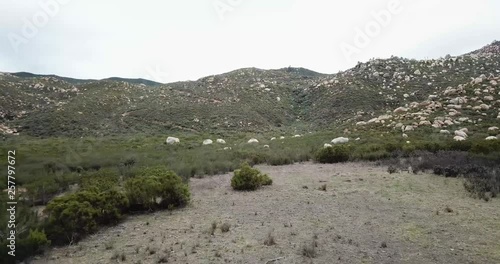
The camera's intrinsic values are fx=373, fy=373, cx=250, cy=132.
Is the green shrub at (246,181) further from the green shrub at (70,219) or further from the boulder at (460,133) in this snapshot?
the boulder at (460,133)

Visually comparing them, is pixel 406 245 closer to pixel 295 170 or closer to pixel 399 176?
pixel 399 176

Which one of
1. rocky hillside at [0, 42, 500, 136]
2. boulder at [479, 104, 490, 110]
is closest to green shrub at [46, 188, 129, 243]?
rocky hillside at [0, 42, 500, 136]

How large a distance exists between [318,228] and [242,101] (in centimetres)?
3602

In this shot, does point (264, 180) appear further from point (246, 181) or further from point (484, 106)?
point (484, 106)

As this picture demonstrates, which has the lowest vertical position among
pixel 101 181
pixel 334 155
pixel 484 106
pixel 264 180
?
pixel 264 180

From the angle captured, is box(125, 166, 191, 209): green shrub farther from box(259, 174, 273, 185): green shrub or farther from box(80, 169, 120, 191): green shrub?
box(259, 174, 273, 185): green shrub

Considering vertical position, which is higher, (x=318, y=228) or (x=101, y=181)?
(x=101, y=181)

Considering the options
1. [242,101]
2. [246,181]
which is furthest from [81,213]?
[242,101]

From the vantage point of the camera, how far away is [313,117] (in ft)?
125

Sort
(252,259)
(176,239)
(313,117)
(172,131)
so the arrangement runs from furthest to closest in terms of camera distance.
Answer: (313,117), (172,131), (176,239), (252,259)

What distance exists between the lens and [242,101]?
4362 cm

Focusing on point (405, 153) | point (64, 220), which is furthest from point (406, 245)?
point (405, 153)

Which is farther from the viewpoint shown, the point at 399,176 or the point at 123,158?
the point at 123,158

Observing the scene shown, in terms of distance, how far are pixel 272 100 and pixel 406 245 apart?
38476mm
